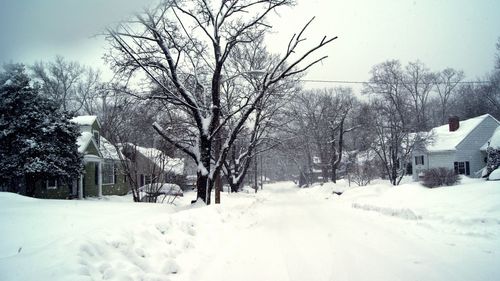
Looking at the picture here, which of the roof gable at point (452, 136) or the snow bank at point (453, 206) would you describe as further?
the roof gable at point (452, 136)

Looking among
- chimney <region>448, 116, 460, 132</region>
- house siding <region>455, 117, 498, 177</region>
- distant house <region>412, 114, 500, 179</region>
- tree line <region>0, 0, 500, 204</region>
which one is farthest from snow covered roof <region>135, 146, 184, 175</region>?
chimney <region>448, 116, 460, 132</region>

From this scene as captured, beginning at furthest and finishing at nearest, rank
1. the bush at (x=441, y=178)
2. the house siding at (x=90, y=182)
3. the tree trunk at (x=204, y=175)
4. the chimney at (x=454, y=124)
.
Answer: the chimney at (x=454, y=124) < the house siding at (x=90, y=182) < the bush at (x=441, y=178) < the tree trunk at (x=204, y=175)

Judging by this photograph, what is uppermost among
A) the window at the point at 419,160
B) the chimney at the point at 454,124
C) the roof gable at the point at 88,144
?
the chimney at the point at 454,124

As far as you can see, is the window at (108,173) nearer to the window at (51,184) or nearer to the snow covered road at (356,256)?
the window at (51,184)

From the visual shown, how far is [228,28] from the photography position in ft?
51.0

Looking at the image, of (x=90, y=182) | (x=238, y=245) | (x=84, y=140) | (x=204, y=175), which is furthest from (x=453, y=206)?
(x=90, y=182)

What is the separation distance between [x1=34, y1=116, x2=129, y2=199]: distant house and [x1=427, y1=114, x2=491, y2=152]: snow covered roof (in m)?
30.5

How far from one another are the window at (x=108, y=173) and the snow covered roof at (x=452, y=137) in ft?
100

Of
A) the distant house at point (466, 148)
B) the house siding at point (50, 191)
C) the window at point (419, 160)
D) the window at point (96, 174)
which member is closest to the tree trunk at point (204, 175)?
the house siding at point (50, 191)

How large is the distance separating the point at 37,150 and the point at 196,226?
14.4 metres

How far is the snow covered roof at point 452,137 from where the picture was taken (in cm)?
3588

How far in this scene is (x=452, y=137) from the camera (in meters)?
37.3

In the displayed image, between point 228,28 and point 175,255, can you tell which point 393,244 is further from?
point 228,28

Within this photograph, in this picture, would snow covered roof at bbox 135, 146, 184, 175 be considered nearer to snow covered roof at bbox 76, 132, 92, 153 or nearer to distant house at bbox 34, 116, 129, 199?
distant house at bbox 34, 116, 129, 199
